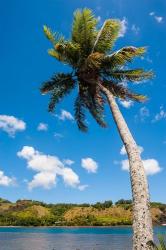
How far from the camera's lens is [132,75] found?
22.0m

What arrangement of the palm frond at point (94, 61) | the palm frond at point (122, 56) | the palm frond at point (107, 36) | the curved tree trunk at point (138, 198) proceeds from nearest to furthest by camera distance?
the curved tree trunk at point (138, 198) < the palm frond at point (94, 61) < the palm frond at point (122, 56) < the palm frond at point (107, 36)

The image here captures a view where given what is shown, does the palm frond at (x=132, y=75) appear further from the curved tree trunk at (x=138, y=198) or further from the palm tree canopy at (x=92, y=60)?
the curved tree trunk at (x=138, y=198)

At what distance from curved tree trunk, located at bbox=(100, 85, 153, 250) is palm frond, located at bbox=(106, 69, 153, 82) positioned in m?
5.61

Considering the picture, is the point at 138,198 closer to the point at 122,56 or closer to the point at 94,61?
the point at 94,61

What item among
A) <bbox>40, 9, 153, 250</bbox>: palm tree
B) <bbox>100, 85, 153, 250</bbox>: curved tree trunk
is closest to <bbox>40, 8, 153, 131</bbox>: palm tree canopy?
<bbox>40, 9, 153, 250</bbox>: palm tree

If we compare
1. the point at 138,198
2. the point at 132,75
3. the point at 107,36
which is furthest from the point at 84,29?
the point at 138,198

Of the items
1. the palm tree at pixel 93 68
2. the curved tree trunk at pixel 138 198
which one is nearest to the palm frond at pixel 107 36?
the palm tree at pixel 93 68

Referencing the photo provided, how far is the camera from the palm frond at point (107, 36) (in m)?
20.9

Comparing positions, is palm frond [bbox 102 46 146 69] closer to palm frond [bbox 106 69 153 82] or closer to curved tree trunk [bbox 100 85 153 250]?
palm frond [bbox 106 69 153 82]

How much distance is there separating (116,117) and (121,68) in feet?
15.6

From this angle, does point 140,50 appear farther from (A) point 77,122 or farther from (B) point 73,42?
(A) point 77,122

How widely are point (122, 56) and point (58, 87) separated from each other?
16.0ft

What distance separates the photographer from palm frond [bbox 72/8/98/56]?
20812 millimetres

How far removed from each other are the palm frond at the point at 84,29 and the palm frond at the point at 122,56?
137cm
